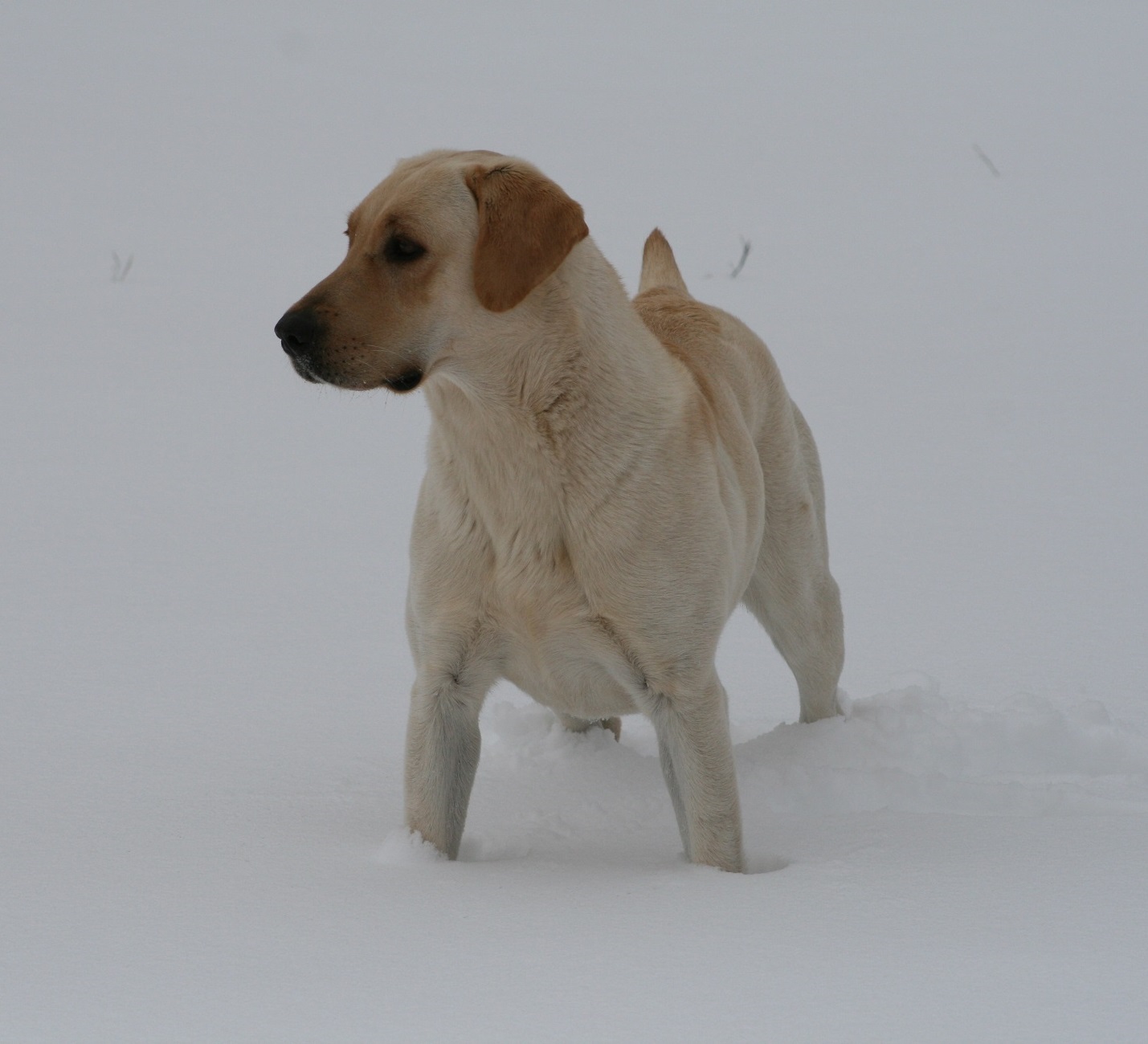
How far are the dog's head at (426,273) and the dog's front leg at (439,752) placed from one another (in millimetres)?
754

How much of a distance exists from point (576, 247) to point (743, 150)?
34.6 feet

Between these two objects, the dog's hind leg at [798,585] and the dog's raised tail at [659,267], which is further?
the dog's raised tail at [659,267]

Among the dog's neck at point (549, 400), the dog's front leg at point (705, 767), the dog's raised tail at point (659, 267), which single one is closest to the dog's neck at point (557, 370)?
the dog's neck at point (549, 400)

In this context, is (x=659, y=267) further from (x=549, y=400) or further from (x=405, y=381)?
(x=405, y=381)

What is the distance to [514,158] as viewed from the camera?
3.29m

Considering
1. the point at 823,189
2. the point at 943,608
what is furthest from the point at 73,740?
the point at 823,189

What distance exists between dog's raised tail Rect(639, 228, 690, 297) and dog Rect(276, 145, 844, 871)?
129 cm

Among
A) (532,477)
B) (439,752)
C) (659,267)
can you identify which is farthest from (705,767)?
(659,267)

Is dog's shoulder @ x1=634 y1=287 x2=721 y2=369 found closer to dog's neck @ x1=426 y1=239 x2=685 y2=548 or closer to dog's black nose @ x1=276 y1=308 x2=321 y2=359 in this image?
dog's neck @ x1=426 y1=239 x2=685 y2=548

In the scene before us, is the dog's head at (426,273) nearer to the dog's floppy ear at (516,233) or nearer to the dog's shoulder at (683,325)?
the dog's floppy ear at (516,233)

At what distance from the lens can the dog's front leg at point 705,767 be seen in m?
3.32

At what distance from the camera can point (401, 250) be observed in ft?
10.1

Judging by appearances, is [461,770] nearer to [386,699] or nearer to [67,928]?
[67,928]

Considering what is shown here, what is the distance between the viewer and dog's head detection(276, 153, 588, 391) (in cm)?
298
